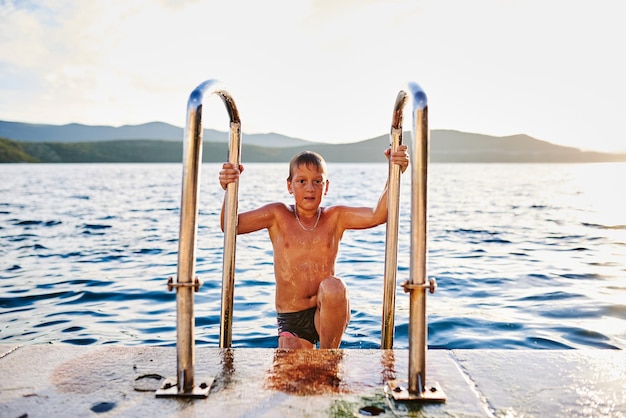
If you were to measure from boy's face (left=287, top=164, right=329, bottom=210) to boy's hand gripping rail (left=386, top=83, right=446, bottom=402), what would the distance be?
1.79m

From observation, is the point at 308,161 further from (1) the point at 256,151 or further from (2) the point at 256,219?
(1) the point at 256,151

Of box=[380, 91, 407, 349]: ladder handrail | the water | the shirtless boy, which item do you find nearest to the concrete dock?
box=[380, 91, 407, 349]: ladder handrail

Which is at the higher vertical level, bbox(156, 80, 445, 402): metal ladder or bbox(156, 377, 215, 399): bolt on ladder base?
bbox(156, 80, 445, 402): metal ladder

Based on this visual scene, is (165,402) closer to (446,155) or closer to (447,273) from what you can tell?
(447,273)

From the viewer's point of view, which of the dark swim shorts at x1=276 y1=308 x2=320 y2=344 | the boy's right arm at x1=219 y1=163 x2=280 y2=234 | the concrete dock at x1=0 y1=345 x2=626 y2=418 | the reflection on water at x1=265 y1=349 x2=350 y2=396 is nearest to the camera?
the concrete dock at x1=0 y1=345 x2=626 y2=418

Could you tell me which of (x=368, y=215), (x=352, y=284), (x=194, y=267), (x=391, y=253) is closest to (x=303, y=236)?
(x=368, y=215)

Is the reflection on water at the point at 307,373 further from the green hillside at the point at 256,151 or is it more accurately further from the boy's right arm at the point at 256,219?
the green hillside at the point at 256,151

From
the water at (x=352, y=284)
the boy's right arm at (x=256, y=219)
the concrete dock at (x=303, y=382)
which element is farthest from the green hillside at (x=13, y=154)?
the concrete dock at (x=303, y=382)

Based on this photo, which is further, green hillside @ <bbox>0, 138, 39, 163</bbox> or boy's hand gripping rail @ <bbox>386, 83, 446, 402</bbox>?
green hillside @ <bbox>0, 138, 39, 163</bbox>

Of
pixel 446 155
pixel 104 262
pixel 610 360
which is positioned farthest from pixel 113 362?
pixel 446 155

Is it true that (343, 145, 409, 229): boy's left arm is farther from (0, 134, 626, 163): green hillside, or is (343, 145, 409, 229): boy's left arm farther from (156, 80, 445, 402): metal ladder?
(0, 134, 626, 163): green hillside

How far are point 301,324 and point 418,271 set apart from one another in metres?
2.07

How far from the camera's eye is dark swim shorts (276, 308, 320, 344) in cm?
396

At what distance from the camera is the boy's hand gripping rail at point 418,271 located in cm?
207
